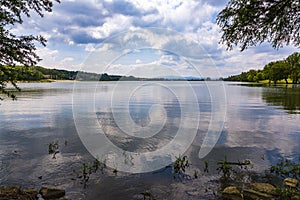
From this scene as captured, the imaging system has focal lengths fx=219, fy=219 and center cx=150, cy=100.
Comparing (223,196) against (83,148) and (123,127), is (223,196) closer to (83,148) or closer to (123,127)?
(83,148)

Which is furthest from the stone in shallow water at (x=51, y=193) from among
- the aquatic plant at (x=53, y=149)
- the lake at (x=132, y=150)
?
the aquatic plant at (x=53, y=149)

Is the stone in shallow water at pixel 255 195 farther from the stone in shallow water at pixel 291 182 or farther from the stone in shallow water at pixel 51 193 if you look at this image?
the stone in shallow water at pixel 51 193

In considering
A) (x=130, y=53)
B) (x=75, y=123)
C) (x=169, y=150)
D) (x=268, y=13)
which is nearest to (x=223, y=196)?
(x=169, y=150)

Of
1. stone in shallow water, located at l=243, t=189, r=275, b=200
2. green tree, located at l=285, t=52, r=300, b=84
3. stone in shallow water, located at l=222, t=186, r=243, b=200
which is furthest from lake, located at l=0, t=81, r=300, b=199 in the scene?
green tree, located at l=285, t=52, r=300, b=84

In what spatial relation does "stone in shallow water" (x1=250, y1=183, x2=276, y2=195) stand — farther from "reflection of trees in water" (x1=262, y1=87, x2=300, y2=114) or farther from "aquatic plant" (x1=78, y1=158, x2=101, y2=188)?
"reflection of trees in water" (x1=262, y1=87, x2=300, y2=114)

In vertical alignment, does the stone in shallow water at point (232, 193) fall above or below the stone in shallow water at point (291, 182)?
below

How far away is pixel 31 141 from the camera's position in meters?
16.5

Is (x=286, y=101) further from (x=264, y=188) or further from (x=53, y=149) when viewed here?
(x=53, y=149)

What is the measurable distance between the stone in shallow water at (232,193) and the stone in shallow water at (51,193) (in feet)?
21.2

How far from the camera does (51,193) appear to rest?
865 cm

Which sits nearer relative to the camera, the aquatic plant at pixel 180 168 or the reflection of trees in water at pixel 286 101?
the aquatic plant at pixel 180 168

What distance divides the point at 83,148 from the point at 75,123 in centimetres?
915

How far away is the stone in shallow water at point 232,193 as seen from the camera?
8398mm

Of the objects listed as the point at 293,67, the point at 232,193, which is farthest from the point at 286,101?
the point at 293,67
